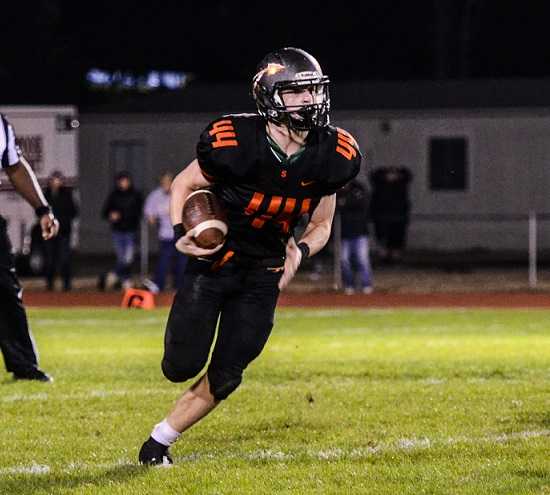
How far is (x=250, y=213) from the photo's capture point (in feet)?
22.2

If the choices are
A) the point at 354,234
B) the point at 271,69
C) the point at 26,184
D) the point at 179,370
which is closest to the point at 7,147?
the point at 26,184

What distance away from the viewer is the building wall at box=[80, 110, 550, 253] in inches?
1165

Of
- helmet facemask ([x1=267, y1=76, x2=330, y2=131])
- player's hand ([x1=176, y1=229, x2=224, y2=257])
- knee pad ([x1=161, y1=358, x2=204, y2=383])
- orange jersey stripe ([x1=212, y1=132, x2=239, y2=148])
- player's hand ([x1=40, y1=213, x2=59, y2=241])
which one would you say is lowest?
knee pad ([x1=161, y1=358, x2=204, y2=383])

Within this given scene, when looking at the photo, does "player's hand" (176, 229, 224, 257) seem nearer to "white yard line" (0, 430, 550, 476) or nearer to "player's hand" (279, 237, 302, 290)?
"player's hand" (279, 237, 302, 290)

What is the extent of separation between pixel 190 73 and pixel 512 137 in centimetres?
2095

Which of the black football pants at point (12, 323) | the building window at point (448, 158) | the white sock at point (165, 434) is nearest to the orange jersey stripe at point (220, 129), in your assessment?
the white sock at point (165, 434)

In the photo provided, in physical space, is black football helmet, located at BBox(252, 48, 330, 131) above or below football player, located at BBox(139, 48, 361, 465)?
above

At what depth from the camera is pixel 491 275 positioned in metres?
23.8

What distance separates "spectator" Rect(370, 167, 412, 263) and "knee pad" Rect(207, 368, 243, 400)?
19.9 m

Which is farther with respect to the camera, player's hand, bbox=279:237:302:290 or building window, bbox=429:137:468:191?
building window, bbox=429:137:468:191

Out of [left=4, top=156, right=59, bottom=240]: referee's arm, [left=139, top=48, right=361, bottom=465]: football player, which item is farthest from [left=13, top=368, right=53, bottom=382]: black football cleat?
[left=139, top=48, right=361, bottom=465]: football player

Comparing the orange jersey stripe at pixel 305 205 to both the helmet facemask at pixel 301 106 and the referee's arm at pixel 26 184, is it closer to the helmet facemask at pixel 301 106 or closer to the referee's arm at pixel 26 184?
the helmet facemask at pixel 301 106

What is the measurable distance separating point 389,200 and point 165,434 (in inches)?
843

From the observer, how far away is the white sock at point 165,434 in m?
6.89
